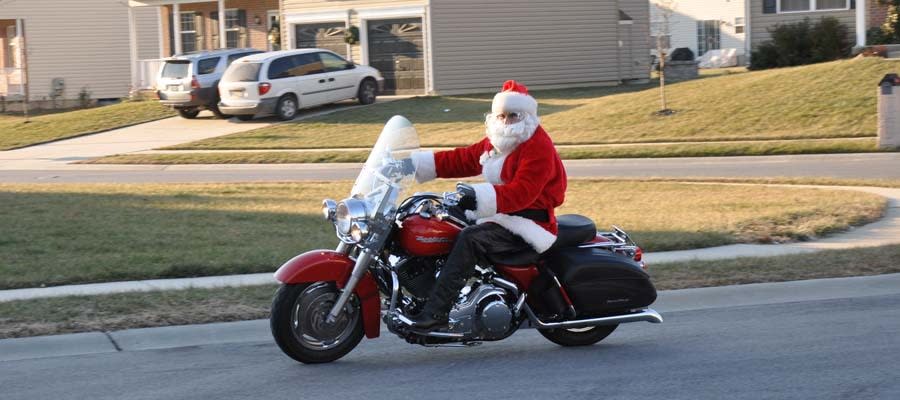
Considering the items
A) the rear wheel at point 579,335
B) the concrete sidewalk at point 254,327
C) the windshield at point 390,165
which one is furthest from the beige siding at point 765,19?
the windshield at point 390,165

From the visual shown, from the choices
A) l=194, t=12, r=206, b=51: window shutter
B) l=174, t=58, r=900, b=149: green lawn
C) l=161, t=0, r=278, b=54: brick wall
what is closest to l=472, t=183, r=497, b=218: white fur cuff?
l=174, t=58, r=900, b=149: green lawn

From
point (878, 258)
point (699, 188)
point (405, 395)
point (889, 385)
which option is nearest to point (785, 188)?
point (699, 188)

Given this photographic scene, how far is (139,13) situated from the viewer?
41.2 metres

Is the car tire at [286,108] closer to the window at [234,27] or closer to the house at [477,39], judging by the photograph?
the house at [477,39]

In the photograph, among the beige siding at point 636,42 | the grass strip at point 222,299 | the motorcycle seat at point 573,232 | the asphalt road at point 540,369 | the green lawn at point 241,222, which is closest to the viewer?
the asphalt road at point 540,369

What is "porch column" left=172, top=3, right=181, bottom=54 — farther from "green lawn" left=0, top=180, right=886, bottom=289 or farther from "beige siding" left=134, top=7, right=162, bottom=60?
"green lawn" left=0, top=180, right=886, bottom=289

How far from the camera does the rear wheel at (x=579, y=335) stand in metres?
7.49

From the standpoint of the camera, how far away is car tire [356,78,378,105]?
31.9 meters

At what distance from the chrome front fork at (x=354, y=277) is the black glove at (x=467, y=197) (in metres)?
0.61

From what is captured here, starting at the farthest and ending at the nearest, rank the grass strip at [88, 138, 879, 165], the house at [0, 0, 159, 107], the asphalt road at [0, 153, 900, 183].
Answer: the house at [0, 0, 159, 107], the grass strip at [88, 138, 879, 165], the asphalt road at [0, 153, 900, 183]

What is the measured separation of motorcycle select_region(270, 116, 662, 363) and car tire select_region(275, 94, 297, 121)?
23115mm

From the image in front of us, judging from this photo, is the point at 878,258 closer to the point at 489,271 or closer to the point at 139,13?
the point at 489,271

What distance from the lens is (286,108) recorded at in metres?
30.0

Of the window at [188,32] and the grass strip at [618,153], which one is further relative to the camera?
the window at [188,32]
